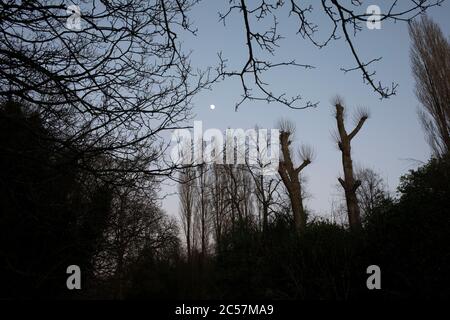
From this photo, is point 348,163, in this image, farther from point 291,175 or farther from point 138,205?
point 138,205

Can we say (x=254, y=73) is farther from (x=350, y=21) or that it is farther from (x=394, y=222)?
(x=394, y=222)

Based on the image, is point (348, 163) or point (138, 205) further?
point (348, 163)

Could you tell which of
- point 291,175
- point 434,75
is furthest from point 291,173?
point 434,75

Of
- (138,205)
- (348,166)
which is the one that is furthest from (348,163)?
(138,205)

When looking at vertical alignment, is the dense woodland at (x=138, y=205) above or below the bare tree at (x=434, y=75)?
below

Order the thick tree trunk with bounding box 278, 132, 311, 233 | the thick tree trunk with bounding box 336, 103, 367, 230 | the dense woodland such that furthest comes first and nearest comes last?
the thick tree trunk with bounding box 278, 132, 311, 233 < the thick tree trunk with bounding box 336, 103, 367, 230 < the dense woodland

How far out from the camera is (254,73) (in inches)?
108

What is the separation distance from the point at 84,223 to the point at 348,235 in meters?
5.42

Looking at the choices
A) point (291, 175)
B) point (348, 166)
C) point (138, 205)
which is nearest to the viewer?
point (138, 205)

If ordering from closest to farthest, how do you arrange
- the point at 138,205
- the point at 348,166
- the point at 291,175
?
the point at 138,205 < the point at 348,166 < the point at 291,175

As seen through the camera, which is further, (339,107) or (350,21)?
(339,107)

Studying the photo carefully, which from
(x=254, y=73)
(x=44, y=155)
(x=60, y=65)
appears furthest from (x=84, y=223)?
(x=254, y=73)

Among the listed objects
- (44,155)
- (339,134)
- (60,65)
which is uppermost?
(339,134)
